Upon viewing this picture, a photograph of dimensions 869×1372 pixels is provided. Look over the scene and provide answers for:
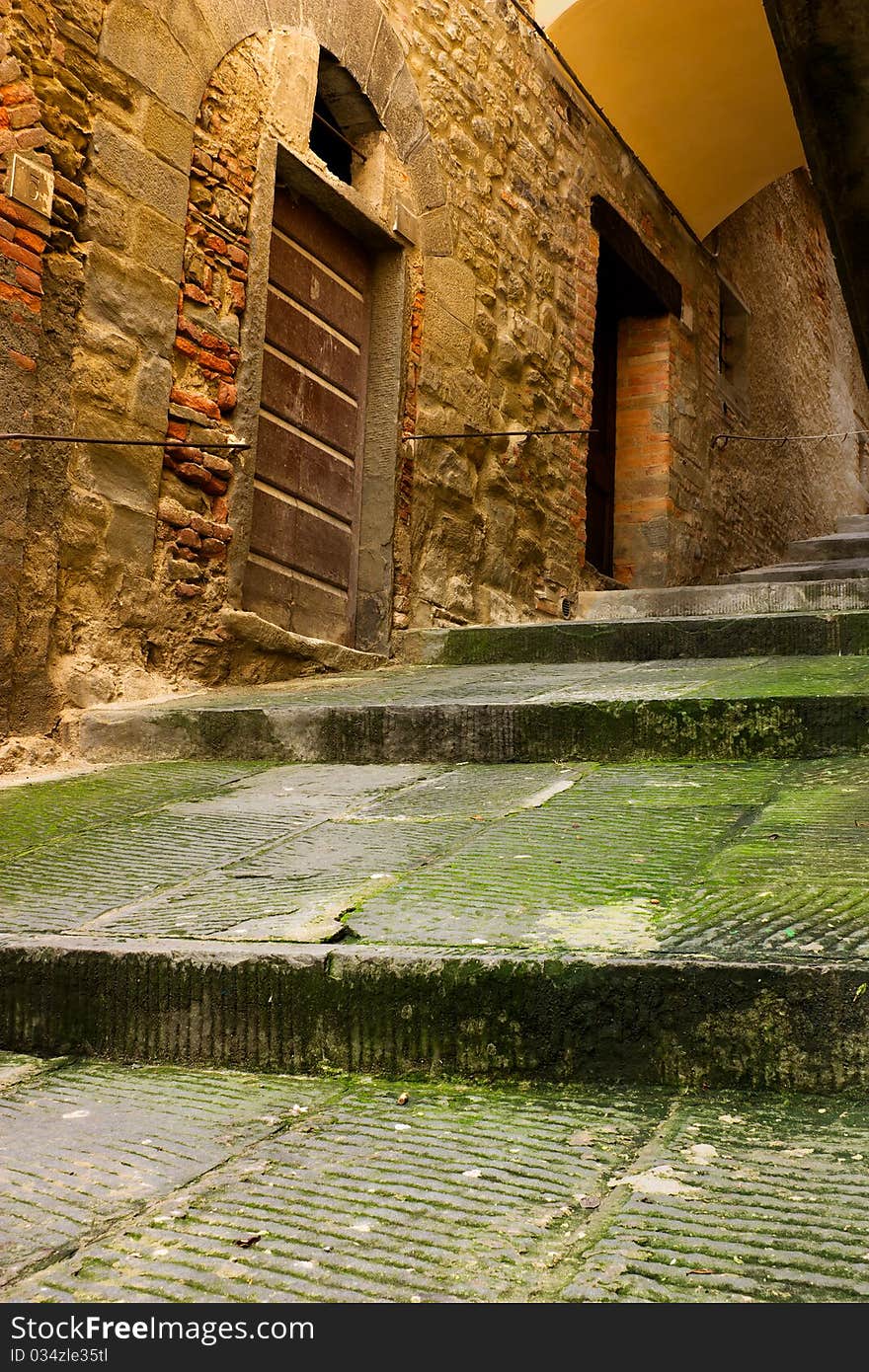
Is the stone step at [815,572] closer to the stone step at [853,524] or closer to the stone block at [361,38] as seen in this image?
the stone step at [853,524]

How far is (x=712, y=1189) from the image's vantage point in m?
1.15

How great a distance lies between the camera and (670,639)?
4328 mm

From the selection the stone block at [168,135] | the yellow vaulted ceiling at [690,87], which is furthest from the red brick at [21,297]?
the yellow vaulted ceiling at [690,87]

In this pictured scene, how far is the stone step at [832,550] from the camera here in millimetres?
8609

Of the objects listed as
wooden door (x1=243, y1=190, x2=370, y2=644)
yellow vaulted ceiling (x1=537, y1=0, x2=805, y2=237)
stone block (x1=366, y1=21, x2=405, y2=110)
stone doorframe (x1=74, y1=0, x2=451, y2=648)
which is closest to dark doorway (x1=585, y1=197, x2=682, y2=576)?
yellow vaulted ceiling (x1=537, y1=0, x2=805, y2=237)

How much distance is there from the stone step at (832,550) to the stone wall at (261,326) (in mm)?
706

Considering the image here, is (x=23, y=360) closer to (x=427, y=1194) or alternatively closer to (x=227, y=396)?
(x=227, y=396)

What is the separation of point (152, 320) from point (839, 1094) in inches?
144

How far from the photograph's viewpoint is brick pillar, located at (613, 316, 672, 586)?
8.49m

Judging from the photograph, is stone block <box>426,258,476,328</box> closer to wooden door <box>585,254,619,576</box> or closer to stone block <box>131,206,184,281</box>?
stone block <box>131,206,184,281</box>

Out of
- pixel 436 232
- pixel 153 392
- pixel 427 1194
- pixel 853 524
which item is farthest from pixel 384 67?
pixel 853 524

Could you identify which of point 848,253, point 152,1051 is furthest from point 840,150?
point 152,1051

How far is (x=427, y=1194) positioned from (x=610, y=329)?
8.49m

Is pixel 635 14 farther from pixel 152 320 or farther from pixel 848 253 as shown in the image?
pixel 848 253
